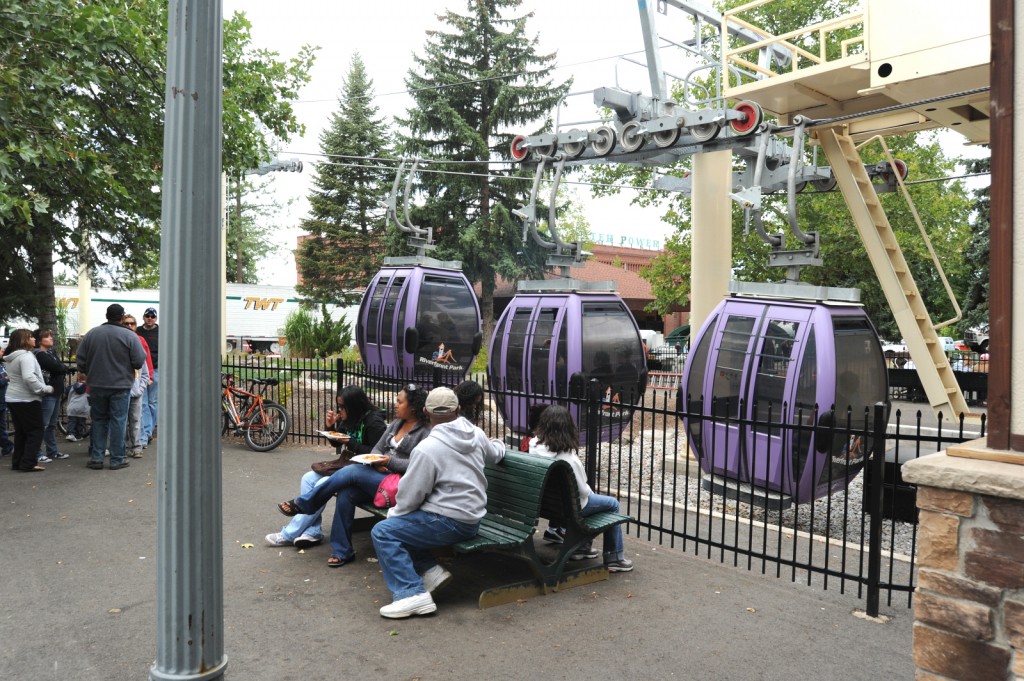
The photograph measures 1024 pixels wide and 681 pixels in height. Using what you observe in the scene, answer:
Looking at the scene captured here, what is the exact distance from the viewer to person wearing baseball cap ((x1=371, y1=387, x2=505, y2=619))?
529cm

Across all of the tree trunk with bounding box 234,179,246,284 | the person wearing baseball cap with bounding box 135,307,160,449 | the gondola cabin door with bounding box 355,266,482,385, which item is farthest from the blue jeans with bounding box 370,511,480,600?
the tree trunk with bounding box 234,179,246,284

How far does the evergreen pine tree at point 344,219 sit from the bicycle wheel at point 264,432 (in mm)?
27164

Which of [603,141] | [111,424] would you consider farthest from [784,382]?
[111,424]

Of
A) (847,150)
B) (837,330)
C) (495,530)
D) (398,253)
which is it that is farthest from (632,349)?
(398,253)

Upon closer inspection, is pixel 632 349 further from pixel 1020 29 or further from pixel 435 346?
pixel 1020 29

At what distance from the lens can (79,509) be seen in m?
7.94

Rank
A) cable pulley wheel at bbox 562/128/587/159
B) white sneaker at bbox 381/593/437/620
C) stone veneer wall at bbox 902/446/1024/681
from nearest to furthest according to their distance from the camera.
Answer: stone veneer wall at bbox 902/446/1024/681, white sneaker at bbox 381/593/437/620, cable pulley wheel at bbox 562/128/587/159

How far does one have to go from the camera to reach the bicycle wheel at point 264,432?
11414mm

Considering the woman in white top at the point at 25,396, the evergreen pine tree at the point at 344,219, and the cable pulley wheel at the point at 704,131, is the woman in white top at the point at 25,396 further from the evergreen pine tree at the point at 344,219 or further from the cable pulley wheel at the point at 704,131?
the evergreen pine tree at the point at 344,219

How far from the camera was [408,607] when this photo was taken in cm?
521

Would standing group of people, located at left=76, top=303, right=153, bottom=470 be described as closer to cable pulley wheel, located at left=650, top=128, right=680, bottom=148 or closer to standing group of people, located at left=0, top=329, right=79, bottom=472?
standing group of people, located at left=0, top=329, right=79, bottom=472

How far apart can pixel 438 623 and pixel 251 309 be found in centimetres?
3702

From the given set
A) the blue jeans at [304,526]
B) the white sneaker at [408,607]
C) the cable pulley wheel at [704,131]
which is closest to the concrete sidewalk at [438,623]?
the white sneaker at [408,607]

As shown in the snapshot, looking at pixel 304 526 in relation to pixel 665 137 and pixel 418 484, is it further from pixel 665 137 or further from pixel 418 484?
pixel 665 137
